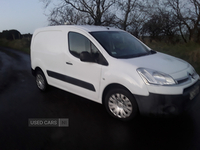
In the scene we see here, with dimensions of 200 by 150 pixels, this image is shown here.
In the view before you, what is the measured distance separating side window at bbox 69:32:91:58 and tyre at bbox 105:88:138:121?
1.09 m

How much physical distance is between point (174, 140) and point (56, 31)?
11.5 feet

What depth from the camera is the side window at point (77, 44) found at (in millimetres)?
4035

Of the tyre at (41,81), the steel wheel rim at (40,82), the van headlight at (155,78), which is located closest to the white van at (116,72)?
the van headlight at (155,78)

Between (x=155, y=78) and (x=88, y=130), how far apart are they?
1.45 meters

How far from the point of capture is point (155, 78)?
318 cm

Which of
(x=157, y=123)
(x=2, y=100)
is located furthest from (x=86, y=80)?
(x=2, y=100)

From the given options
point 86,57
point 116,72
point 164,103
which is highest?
point 86,57

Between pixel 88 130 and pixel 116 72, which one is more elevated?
pixel 116 72

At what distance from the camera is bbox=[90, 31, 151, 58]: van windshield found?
389cm

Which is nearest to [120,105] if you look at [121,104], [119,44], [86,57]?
[121,104]

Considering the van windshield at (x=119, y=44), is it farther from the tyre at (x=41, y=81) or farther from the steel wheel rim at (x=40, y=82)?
the steel wheel rim at (x=40, y=82)

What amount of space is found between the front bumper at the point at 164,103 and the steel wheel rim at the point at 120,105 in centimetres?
26

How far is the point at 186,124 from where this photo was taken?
11.3ft

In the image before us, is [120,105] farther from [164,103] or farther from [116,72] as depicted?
[164,103]
